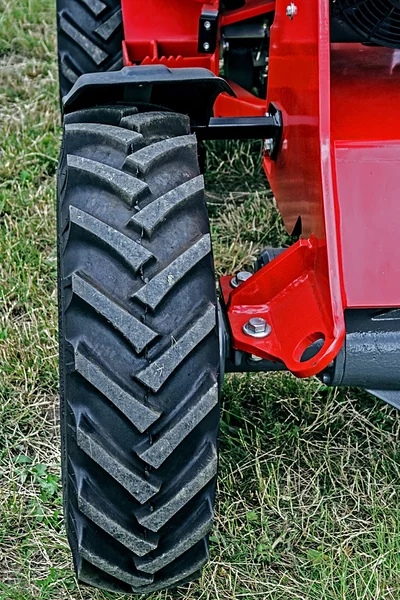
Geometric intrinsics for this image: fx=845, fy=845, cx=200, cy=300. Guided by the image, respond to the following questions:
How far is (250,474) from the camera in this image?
2.17m

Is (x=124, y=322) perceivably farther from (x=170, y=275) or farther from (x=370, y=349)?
(x=370, y=349)

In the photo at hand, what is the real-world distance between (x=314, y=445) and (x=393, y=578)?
1.51ft

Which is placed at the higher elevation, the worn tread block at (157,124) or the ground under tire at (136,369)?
the worn tread block at (157,124)

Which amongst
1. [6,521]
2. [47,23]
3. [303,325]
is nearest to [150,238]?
[303,325]

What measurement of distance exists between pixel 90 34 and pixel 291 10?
119 centimetres

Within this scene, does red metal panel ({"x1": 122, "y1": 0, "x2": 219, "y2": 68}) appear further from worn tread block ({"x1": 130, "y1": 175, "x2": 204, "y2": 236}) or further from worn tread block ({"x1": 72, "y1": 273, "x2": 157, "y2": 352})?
worn tread block ({"x1": 72, "y1": 273, "x2": 157, "y2": 352})

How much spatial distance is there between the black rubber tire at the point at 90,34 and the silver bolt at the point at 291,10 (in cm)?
110

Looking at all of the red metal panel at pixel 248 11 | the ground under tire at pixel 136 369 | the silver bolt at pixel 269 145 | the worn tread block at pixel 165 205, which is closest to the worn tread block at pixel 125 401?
the ground under tire at pixel 136 369

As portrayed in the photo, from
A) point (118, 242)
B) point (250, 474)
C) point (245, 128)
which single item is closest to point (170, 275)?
point (118, 242)

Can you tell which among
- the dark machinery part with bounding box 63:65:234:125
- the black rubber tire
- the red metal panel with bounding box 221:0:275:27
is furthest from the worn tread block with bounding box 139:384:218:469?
the black rubber tire

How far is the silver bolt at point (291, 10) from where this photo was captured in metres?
1.84

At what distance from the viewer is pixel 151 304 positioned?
4.83ft

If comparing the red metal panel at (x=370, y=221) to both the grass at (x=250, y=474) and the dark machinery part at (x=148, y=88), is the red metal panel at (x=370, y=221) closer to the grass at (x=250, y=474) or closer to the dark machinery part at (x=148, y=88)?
the dark machinery part at (x=148, y=88)

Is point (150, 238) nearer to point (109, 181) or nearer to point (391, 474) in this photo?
point (109, 181)
